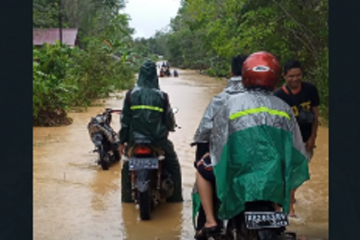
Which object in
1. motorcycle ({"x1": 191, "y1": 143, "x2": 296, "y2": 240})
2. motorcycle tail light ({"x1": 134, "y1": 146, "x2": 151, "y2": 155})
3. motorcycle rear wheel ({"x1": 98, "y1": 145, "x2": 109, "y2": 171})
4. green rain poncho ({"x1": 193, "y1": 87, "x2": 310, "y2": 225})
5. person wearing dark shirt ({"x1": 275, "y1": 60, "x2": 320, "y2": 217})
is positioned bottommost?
motorcycle rear wheel ({"x1": 98, "y1": 145, "x2": 109, "y2": 171})

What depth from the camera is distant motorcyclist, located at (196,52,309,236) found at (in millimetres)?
3539

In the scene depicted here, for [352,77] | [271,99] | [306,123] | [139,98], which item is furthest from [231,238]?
[139,98]

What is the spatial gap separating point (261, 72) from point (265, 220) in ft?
3.23

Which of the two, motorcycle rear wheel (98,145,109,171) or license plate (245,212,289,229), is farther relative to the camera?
motorcycle rear wheel (98,145,109,171)

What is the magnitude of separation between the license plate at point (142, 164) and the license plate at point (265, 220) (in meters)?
2.56

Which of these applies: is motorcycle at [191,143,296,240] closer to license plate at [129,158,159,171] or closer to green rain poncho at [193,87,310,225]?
green rain poncho at [193,87,310,225]

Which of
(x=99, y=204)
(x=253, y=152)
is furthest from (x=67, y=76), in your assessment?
(x=253, y=152)

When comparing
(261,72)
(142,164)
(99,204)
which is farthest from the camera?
(99,204)

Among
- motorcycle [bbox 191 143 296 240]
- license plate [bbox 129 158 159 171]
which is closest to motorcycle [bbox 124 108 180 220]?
license plate [bbox 129 158 159 171]

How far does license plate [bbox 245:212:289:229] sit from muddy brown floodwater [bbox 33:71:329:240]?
2.26m

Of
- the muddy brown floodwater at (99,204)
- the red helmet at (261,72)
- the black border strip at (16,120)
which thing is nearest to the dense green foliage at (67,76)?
the muddy brown floodwater at (99,204)

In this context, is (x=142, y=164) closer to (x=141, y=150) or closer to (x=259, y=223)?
(x=141, y=150)

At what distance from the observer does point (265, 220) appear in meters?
3.53

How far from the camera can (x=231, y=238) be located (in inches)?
154
